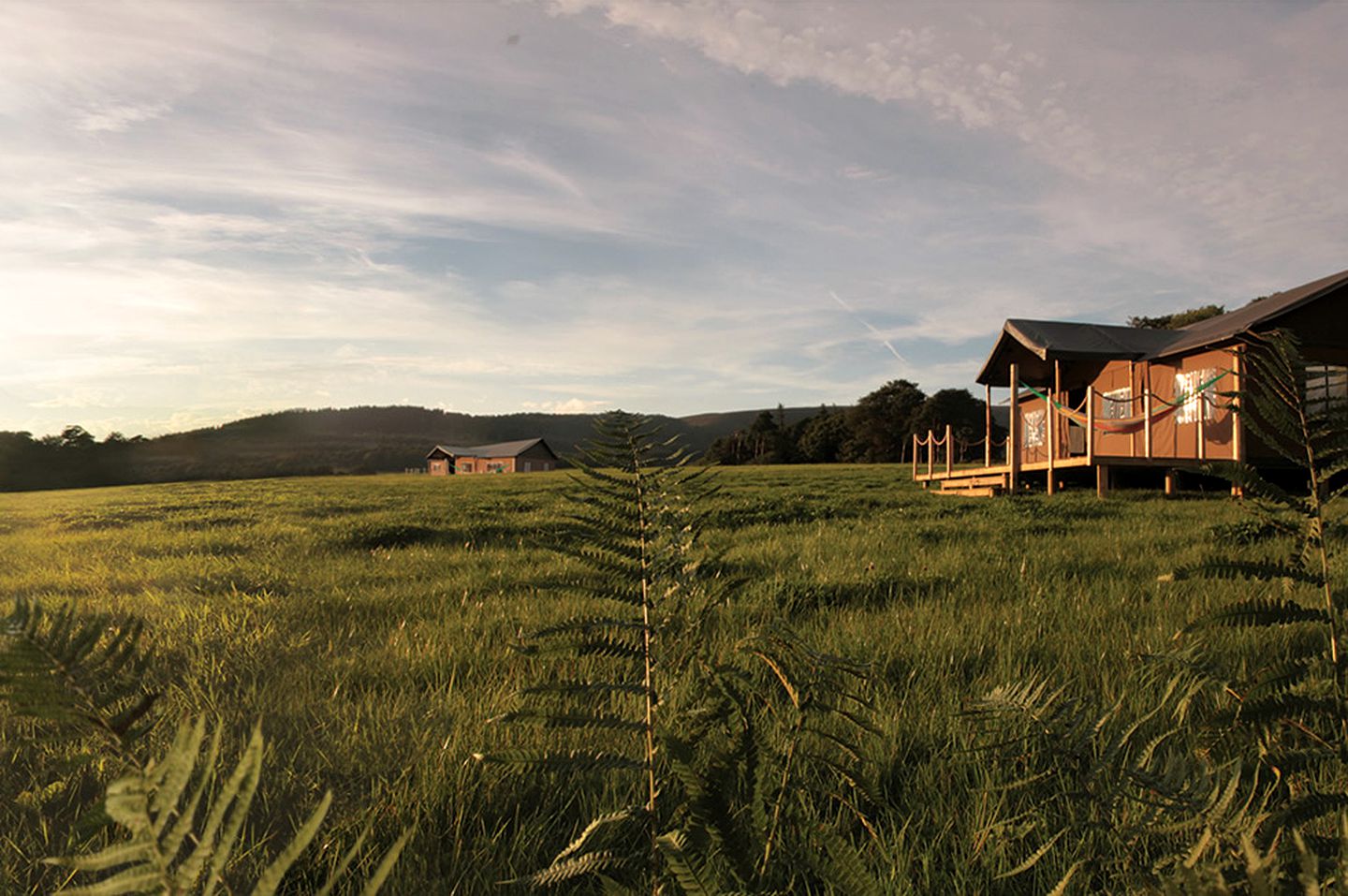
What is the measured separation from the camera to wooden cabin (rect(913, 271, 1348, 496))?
17.3 metres

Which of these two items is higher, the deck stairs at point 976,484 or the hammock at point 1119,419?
the hammock at point 1119,419

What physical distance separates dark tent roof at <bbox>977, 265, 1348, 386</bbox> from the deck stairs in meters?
3.50

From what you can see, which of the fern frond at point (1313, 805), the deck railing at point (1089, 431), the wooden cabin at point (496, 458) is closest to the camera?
the fern frond at point (1313, 805)

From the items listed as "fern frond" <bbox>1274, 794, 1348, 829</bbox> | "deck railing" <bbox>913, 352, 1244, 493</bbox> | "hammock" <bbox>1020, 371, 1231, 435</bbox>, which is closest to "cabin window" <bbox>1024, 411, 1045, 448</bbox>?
"deck railing" <bbox>913, 352, 1244, 493</bbox>

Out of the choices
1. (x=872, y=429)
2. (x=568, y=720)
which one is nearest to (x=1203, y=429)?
(x=568, y=720)

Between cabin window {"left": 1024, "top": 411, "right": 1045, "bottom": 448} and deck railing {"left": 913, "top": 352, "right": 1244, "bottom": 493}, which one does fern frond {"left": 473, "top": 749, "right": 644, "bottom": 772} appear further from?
cabin window {"left": 1024, "top": 411, "right": 1045, "bottom": 448}

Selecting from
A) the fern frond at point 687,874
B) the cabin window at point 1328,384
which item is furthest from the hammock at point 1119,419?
the fern frond at point 687,874

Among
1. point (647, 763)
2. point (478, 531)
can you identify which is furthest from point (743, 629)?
point (478, 531)

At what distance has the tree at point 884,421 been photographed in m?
77.5

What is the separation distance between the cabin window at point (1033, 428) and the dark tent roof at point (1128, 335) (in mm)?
2798

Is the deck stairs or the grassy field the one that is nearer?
the grassy field

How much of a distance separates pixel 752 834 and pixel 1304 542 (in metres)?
1.22

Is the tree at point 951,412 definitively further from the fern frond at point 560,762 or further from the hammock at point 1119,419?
the fern frond at point 560,762

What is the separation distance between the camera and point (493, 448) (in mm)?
99250
